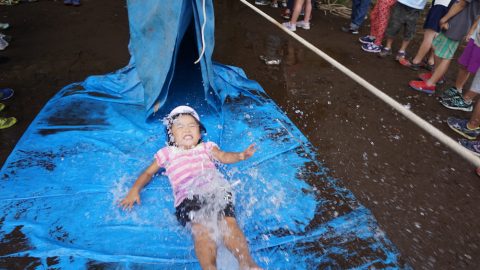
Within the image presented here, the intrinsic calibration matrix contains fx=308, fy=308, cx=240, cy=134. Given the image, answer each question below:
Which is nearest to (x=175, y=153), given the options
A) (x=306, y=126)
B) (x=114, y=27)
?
(x=306, y=126)

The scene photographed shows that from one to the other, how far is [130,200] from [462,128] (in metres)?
3.22

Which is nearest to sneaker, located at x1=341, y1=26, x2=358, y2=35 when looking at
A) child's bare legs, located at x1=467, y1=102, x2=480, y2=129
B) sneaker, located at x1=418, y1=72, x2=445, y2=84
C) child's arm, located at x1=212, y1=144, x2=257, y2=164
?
sneaker, located at x1=418, y1=72, x2=445, y2=84

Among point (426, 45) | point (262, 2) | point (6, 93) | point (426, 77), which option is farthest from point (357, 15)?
point (6, 93)

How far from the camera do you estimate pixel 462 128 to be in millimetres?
3133

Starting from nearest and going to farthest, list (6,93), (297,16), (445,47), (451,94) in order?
(6,93) → (445,47) → (451,94) → (297,16)

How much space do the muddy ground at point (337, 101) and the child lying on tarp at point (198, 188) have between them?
103cm

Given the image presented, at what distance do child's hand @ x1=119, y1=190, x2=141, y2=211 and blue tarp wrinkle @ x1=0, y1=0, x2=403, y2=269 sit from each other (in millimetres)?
57

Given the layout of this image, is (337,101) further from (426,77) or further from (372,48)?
(372,48)

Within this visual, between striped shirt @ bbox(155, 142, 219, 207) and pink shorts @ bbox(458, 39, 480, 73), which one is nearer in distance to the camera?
striped shirt @ bbox(155, 142, 219, 207)

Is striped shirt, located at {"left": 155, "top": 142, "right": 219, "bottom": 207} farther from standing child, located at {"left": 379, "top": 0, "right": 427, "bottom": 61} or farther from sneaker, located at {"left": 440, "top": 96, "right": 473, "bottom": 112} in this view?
standing child, located at {"left": 379, "top": 0, "right": 427, "bottom": 61}

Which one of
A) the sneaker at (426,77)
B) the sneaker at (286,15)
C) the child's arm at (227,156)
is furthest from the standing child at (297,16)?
the child's arm at (227,156)

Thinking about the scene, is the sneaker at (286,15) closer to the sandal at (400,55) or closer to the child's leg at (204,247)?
the sandal at (400,55)

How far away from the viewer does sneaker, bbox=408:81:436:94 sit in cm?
379

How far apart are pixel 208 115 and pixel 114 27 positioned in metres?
2.97
